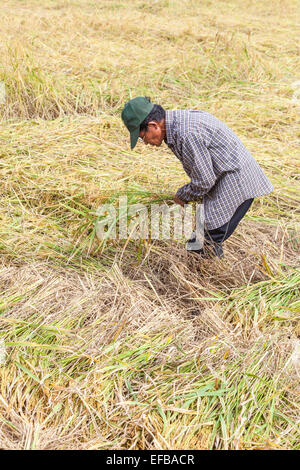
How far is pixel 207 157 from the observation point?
1.85 meters

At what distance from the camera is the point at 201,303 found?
2.00 m

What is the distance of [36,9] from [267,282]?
6.25m

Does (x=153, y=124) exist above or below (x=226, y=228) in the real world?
above

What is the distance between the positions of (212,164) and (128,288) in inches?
27.2

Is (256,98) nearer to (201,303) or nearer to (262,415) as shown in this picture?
(201,303)

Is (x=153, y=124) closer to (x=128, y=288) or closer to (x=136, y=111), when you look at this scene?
(x=136, y=111)

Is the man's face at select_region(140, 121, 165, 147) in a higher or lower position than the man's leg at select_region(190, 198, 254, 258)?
higher

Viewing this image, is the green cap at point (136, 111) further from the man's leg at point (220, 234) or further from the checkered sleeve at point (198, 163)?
the man's leg at point (220, 234)

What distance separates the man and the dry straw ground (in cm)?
28

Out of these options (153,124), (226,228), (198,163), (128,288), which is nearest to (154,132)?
(153,124)

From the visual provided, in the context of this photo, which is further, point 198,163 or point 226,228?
point 226,228

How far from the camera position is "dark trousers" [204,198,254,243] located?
206cm

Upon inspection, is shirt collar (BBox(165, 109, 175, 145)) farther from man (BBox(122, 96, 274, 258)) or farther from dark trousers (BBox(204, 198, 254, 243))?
dark trousers (BBox(204, 198, 254, 243))

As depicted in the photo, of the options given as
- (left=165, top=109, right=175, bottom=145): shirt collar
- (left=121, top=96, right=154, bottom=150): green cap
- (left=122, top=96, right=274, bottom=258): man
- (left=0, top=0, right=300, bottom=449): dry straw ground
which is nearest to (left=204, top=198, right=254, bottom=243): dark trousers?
(left=122, top=96, right=274, bottom=258): man
